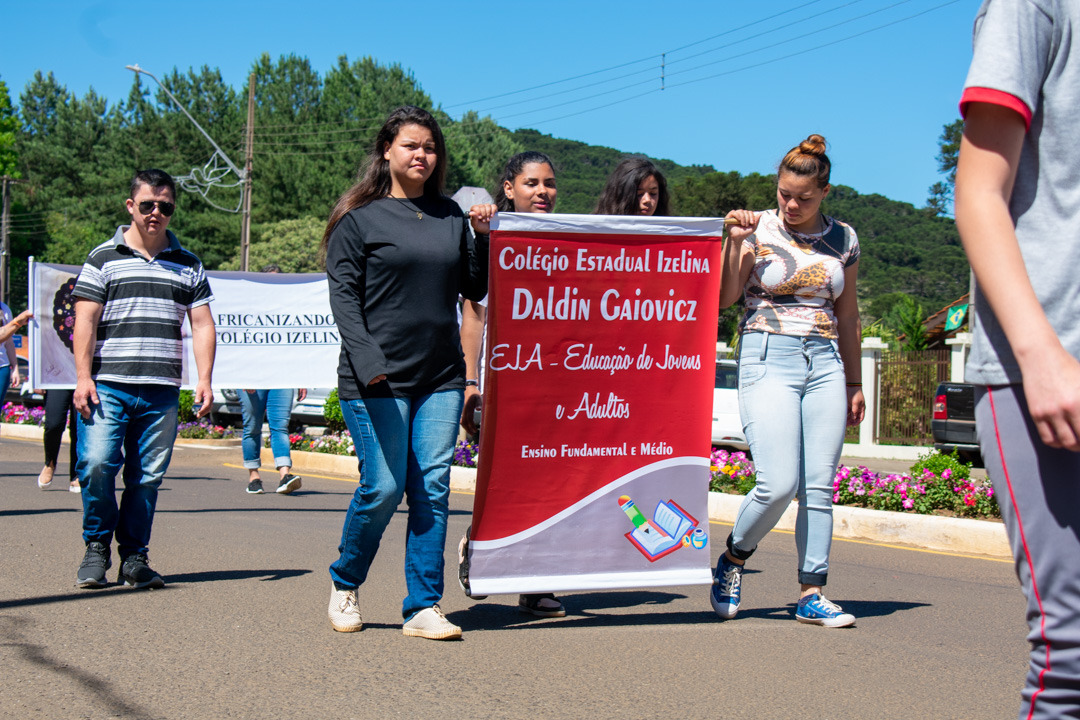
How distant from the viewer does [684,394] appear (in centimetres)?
461

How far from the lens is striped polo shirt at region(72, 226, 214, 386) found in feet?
16.8

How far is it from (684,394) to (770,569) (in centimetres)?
190

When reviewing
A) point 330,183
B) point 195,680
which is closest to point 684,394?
point 195,680

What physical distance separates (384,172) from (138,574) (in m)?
2.30

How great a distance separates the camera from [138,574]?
507cm

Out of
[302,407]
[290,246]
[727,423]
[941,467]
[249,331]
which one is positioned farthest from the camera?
[290,246]

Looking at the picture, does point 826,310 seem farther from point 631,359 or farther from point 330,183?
point 330,183

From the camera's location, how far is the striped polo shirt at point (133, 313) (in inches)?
201

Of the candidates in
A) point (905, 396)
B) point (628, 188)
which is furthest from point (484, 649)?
point (905, 396)

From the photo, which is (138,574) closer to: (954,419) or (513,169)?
(513,169)

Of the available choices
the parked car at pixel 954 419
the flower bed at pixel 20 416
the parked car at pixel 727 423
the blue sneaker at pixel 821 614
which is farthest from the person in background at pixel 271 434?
the flower bed at pixel 20 416

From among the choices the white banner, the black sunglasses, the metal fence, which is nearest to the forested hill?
the metal fence

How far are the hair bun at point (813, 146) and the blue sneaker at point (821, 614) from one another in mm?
1900

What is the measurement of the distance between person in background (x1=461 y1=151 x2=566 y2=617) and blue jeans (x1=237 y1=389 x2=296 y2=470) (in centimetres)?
532
